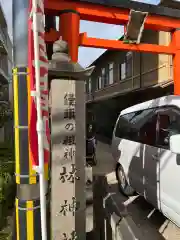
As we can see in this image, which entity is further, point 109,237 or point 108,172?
point 108,172

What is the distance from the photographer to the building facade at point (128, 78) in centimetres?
1012

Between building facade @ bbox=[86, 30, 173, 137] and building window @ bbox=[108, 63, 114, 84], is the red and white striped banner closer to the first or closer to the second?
building facade @ bbox=[86, 30, 173, 137]

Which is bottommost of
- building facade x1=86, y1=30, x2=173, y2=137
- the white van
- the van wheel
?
the van wheel

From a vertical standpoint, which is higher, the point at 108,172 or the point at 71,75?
the point at 71,75

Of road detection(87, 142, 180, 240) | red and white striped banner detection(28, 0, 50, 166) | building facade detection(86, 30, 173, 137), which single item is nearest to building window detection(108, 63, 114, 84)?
building facade detection(86, 30, 173, 137)

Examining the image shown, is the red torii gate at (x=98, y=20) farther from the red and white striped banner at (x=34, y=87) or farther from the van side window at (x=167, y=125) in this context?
the red and white striped banner at (x=34, y=87)

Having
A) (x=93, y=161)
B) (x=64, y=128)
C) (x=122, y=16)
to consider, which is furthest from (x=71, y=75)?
(x=93, y=161)

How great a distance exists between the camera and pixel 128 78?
43.9ft

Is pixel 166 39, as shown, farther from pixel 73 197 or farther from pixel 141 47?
pixel 73 197

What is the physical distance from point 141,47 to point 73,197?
532 centimetres

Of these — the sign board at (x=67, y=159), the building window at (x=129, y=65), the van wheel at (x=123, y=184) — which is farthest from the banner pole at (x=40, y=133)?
the building window at (x=129, y=65)

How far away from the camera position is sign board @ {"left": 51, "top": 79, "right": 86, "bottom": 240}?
8.27ft

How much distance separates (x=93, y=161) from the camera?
9.61 m

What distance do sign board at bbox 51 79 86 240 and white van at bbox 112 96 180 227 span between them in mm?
1146
